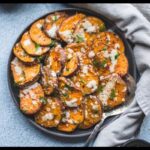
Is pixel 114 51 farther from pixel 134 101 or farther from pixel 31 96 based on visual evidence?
pixel 31 96

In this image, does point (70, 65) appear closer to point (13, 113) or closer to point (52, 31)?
point (52, 31)

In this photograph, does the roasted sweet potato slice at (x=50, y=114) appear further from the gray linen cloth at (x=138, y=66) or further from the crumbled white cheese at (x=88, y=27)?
the crumbled white cheese at (x=88, y=27)

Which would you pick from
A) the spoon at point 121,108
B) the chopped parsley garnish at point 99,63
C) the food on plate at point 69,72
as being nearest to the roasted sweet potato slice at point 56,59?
the food on plate at point 69,72

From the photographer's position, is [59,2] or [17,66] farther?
Result: [59,2]

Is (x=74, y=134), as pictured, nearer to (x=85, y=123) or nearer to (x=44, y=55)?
(x=85, y=123)

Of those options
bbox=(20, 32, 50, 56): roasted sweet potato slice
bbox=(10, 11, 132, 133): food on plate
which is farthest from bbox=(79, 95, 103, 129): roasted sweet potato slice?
bbox=(20, 32, 50, 56): roasted sweet potato slice

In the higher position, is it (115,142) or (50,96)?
(50,96)

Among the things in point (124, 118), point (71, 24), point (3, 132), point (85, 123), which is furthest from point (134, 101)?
point (3, 132)

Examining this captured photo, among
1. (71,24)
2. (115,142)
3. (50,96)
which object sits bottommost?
(115,142)
